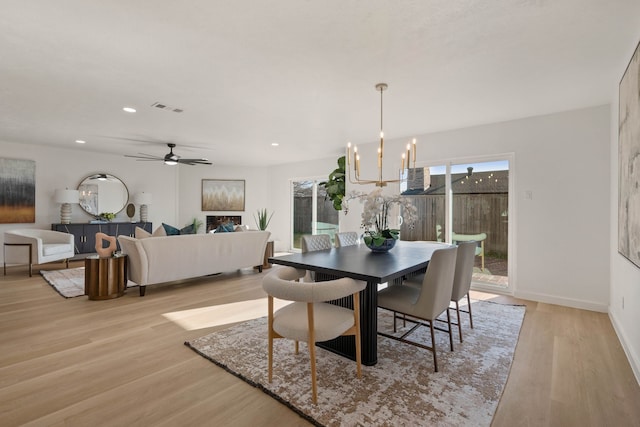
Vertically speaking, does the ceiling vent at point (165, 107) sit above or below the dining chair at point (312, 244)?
above

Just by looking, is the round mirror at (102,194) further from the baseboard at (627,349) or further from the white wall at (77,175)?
the baseboard at (627,349)

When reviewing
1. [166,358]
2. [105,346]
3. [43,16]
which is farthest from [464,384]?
[43,16]

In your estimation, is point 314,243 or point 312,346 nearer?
point 312,346

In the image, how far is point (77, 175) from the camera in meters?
6.55

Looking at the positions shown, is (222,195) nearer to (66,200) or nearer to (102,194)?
(102,194)

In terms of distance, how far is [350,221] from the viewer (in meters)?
6.08

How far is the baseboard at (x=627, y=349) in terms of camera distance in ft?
6.99

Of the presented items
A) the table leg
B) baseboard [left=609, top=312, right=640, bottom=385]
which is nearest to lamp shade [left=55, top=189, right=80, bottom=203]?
the table leg

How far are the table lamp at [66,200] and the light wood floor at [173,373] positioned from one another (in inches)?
120

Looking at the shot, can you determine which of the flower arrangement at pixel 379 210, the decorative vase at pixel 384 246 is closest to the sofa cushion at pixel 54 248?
the flower arrangement at pixel 379 210

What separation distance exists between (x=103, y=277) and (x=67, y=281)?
142 centimetres

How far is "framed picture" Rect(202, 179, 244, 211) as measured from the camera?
8531mm

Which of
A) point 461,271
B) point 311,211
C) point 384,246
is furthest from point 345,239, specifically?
point 311,211

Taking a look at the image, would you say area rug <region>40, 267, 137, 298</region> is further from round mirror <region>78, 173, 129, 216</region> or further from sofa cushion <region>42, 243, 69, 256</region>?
round mirror <region>78, 173, 129, 216</region>
